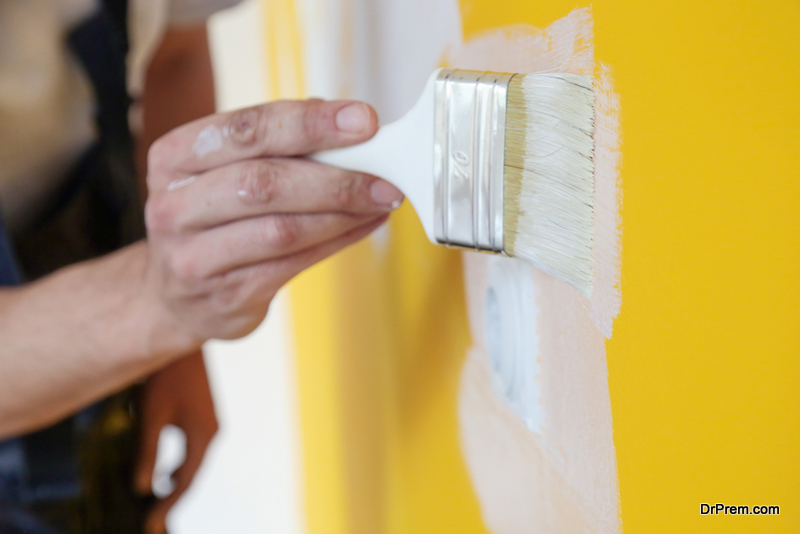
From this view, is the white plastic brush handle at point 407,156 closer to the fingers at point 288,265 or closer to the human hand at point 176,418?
the fingers at point 288,265

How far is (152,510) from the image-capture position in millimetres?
1172

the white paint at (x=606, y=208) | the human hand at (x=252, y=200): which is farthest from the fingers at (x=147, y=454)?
the white paint at (x=606, y=208)

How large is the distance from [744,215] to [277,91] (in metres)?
1.55

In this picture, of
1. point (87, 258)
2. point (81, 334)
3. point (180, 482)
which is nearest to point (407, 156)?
point (81, 334)

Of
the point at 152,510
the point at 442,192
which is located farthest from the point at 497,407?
the point at 152,510

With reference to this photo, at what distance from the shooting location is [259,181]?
1.63 feet

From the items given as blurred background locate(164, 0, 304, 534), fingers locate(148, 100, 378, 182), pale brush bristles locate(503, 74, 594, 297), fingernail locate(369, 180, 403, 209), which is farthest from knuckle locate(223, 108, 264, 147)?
blurred background locate(164, 0, 304, 534)

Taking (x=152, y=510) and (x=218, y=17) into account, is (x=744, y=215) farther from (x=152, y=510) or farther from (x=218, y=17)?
(x=218, y=17)

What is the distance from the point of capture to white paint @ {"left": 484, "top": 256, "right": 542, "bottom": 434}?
1.51ft

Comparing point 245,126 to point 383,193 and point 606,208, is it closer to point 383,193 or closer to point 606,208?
point 383,193

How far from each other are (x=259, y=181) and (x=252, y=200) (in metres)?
0.02

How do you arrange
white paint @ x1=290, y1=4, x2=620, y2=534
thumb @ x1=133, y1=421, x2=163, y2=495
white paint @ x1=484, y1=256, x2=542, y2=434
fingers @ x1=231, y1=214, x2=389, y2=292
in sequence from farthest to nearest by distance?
thumb @ x1=133, y1=421, x2=163, y2=495 → fingers @ x1=231, y1=214, x2=389, y2=292 → white paint @ x1=484, y1=256, x2=542, y2=434 → white paint @ x1=290, y1=4, x2=620, y2=534

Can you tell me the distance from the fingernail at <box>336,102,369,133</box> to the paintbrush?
0.15 ft

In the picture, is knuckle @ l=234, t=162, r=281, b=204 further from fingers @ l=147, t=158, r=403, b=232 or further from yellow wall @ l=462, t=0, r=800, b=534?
yellow wall @ l=462, t=0, r=800, b=534
